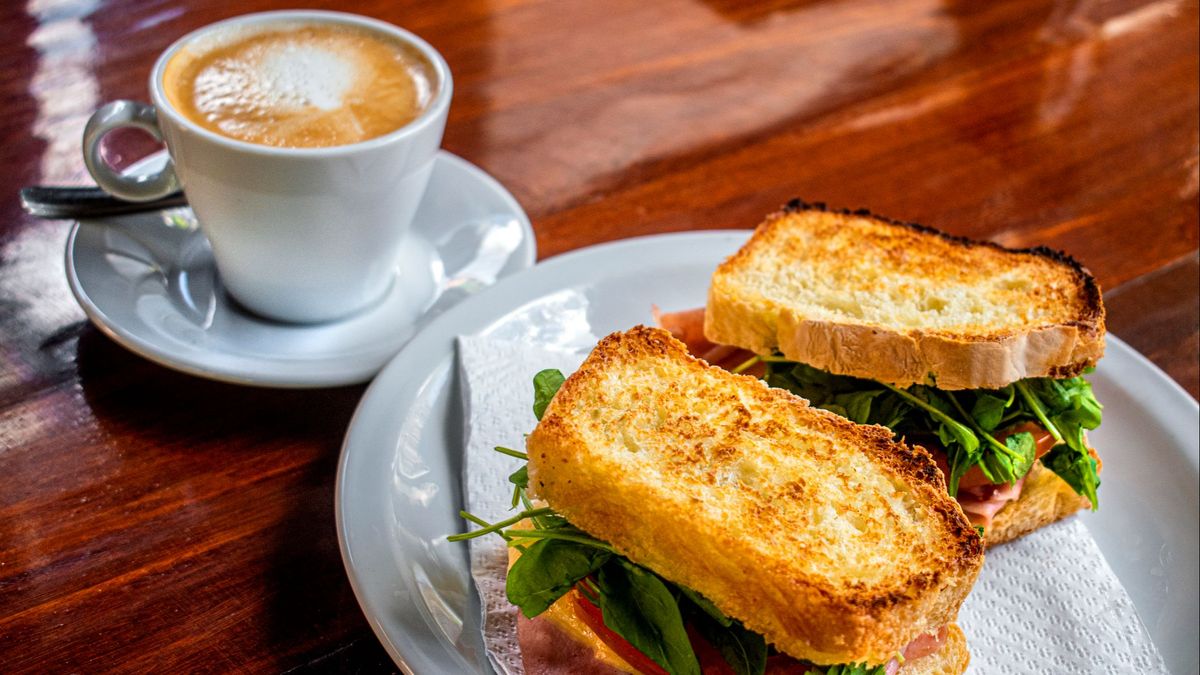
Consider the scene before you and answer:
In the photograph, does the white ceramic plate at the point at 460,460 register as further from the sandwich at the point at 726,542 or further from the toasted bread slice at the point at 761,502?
the toasted bread slice at the point at 761,502

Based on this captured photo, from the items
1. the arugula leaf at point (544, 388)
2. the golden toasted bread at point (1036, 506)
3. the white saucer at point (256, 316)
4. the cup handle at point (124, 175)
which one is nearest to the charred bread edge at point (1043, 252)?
the golden toasted bread at point (1036, 506)

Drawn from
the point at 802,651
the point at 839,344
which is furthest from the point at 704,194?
the point at 802,651

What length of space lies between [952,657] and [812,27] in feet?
6.82

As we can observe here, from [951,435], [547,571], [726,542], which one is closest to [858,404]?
[951,435]

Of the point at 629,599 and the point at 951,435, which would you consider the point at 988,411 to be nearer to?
the point at 951,435

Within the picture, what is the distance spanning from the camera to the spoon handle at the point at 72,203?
6.46 ft

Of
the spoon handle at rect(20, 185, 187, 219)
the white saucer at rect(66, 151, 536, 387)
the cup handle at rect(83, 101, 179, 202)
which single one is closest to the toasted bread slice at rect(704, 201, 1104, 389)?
the white saucer at rect(66, 151, 536, 387)

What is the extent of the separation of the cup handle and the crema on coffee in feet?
0.31

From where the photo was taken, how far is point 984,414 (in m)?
1.76

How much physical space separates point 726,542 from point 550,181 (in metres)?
1.28

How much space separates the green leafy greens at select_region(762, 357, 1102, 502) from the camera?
1742mm

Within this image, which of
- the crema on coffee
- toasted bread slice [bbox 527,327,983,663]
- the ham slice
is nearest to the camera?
toasted bread slice [bbox 527,327,983,663]

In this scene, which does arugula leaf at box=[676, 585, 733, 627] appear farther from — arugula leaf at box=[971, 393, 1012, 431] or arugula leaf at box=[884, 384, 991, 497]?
arugula leaf at box=[971, 393, 1012, 431]

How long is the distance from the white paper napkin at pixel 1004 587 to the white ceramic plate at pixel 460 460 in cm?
3
